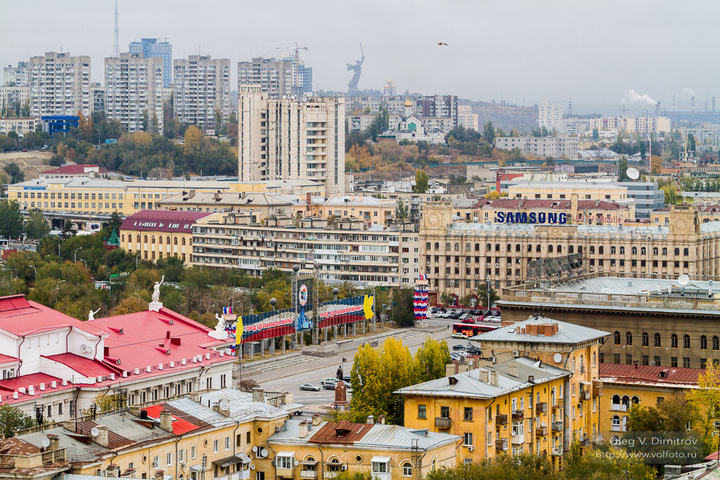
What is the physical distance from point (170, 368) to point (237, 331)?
77.0 ft

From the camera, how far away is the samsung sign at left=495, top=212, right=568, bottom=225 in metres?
131

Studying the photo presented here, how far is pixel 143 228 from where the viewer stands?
450ft

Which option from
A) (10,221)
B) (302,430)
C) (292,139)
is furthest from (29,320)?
(292,139)

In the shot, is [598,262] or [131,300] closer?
[131,300]

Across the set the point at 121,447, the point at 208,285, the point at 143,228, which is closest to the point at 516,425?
the point at 121,447

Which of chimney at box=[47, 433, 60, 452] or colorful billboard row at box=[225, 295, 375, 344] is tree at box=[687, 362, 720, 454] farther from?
colorful billboard row at box=[225, 295, 375, 344]

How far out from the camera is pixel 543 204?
146375 millimetres

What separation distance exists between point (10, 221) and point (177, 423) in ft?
363

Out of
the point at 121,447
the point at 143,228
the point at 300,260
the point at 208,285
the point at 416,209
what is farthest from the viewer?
the point at 416,209

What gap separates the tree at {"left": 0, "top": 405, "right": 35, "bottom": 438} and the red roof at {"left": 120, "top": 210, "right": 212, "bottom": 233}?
8329 centimetres

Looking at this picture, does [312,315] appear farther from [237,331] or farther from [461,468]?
[461,468]

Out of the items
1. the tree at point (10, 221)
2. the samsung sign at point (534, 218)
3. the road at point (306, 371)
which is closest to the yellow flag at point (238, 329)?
the road at point (306, 371)

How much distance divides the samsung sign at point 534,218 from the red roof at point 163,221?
1076 inches

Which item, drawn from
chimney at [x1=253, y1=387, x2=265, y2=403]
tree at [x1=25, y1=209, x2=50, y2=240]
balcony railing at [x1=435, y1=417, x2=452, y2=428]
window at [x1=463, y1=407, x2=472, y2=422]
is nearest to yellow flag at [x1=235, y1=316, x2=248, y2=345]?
chimney at [x1=253, y1=387, x2=265, y2=403]
